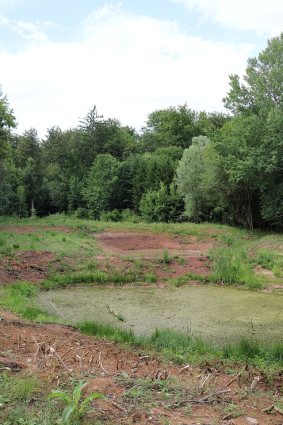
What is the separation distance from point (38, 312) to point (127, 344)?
369 cm

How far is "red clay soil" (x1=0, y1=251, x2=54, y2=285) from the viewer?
1579cm

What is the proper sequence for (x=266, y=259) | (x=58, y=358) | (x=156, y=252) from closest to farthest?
(x=58, y=358)
(x=266, y=259)
(x=156, y=252)

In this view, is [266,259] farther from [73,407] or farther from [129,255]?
[73,407]

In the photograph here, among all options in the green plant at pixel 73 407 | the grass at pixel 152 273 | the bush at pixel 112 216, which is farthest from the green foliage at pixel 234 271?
the bush at pixel 112 216

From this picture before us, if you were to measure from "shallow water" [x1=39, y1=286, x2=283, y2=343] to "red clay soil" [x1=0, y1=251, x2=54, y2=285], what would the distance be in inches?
56.5

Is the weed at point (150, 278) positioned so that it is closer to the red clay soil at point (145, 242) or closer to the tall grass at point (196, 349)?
the red clay soil at point (145, 242)

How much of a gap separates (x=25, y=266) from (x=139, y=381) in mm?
12159

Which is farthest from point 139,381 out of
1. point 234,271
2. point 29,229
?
point 29,229

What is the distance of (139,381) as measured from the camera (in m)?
5.52

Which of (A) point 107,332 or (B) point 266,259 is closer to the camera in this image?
(A) point 107,332

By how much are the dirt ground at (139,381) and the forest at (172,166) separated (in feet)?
64.8

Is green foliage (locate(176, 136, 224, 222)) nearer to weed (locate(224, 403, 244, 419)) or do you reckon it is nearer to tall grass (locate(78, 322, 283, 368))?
tall grass (locate(78, 322, 283, 368))

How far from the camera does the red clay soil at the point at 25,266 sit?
15.8 m

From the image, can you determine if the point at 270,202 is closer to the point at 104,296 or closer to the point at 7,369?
the point at 104,296
